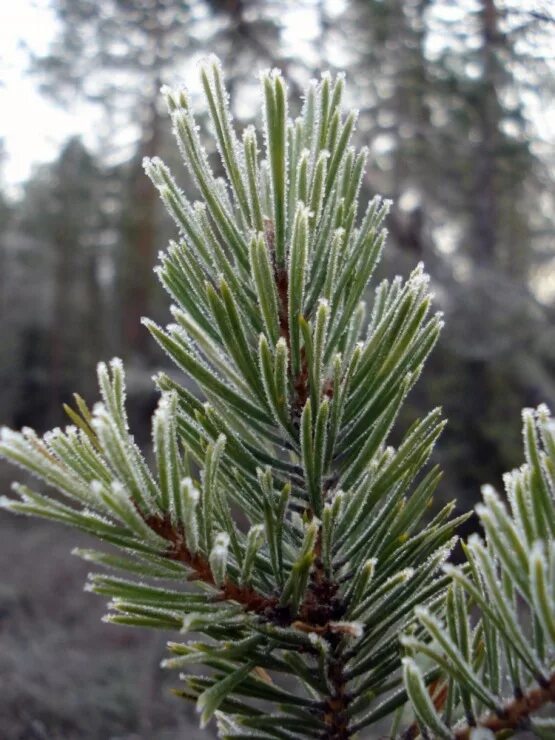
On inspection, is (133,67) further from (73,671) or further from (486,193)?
(73,671)

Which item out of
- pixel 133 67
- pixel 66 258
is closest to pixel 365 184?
pixel 133 67

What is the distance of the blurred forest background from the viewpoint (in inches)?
238

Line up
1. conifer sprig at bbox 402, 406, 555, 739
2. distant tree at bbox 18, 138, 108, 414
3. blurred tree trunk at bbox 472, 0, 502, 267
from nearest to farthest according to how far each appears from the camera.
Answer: conifer sprig at bbox 402, 406, 555, 739, blurred tree trunk at bbox 472, 0, 502, 267, distant tree at bbox 18, 138, 108, 414

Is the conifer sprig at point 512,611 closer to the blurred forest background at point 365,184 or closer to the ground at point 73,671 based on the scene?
the blurred forest background at point 365,184

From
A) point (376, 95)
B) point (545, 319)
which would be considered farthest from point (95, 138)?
point (545, 319)

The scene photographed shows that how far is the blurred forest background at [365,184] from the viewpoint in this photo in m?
6.04

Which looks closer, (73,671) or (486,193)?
(73,671)

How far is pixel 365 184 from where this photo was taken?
5.86 m

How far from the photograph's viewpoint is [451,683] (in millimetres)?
822

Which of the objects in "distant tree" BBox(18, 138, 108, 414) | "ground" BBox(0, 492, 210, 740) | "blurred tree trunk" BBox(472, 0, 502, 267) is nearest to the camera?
"ground" BBox(0, 492, 210, 740)

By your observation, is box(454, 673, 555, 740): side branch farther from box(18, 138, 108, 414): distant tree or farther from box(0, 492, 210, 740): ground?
box(18, 138, 108, 414): distant tree

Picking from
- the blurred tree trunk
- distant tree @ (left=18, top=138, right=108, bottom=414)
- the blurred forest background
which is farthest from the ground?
distant tree @ (left=18, top=138, right=108, bottom=414)

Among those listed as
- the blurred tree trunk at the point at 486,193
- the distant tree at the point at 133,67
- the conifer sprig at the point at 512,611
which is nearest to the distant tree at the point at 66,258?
the distant tree at the point at 133,67

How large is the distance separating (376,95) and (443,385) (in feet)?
22.0
